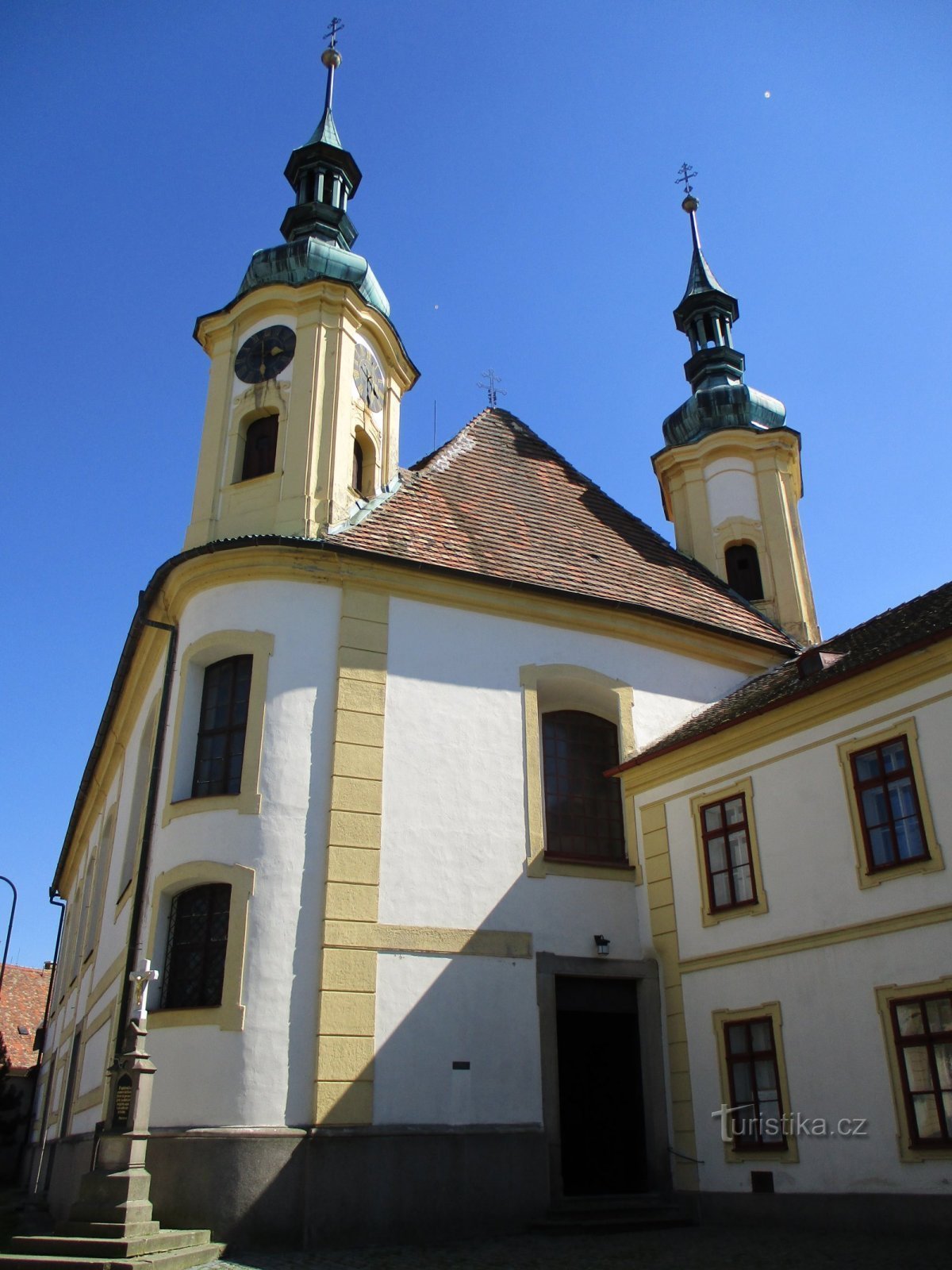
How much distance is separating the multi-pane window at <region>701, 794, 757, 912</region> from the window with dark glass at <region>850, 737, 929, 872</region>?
1.69 m

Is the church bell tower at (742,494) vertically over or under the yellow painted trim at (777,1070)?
over

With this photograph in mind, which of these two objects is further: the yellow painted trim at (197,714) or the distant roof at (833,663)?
the yellow painted trim at (197,714)

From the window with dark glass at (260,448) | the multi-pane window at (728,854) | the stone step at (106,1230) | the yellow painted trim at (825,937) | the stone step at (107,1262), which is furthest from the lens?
the window with dark glass at (260,448)

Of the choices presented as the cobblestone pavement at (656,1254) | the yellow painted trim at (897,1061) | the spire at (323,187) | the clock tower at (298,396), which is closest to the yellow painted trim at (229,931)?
the cobblestone pavement at (656,1254)

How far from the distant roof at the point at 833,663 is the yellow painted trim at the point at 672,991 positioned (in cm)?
100

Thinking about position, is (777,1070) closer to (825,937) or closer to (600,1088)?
(825,937)

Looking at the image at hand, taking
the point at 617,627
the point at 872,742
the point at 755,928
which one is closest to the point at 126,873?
the point at 617,627

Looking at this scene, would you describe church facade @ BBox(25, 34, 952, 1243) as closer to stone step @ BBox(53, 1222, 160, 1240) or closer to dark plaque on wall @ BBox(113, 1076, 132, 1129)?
dark plaque on wall @ BBox(113, 1076, 132, 1129)

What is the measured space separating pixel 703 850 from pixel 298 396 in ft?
28.9

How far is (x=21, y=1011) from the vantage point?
4319 centimetres

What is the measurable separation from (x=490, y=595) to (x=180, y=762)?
485 centimetres

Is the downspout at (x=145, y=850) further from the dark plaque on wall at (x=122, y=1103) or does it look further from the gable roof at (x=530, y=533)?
the gable roof at (x=530, y=533)

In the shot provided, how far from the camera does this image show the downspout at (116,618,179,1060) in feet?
44.9

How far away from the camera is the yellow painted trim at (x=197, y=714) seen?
13.0 metres
